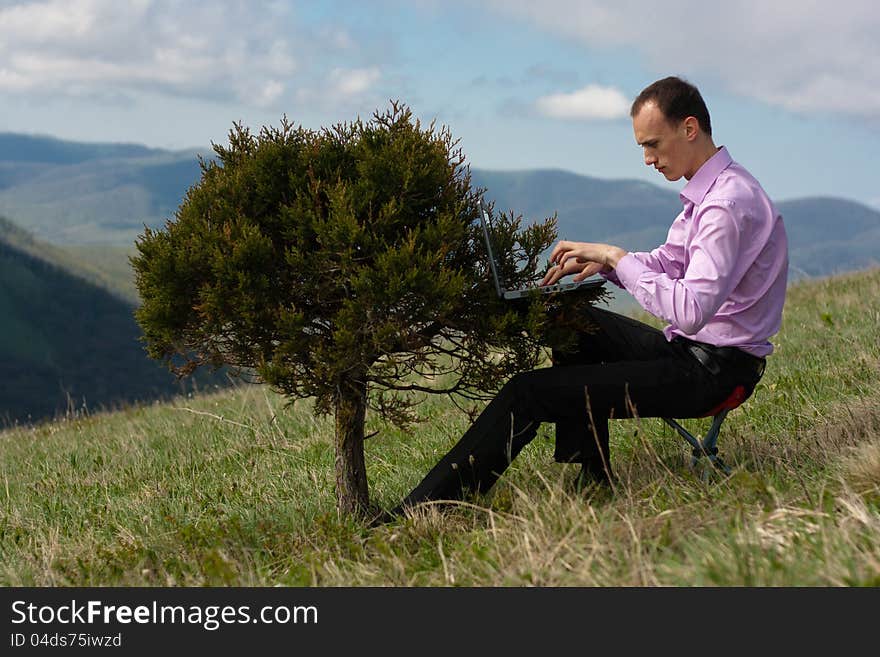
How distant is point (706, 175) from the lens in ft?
14.3

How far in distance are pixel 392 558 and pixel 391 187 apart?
5.79 feet

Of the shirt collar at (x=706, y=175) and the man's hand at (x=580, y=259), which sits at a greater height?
the shirt collar at (x=706, y=175)

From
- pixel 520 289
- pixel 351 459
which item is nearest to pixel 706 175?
pixel 520 289

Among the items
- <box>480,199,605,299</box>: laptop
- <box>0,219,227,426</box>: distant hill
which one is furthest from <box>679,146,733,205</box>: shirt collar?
<box>0,219,227,426</box>: distant hill

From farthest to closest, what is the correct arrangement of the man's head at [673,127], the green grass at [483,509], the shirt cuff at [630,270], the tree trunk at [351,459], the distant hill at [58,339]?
the distant hill at [58,339] → the tree trunk at [351,459] → the man's head at [673,127] → the shirt cuff at [630,270] → the green grass at [483,509]

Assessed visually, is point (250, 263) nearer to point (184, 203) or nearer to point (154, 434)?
point (184, 203)

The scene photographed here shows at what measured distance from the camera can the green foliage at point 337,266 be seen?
425 cm

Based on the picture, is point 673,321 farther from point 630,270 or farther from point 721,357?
point 721,357

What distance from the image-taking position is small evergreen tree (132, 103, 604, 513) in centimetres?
425

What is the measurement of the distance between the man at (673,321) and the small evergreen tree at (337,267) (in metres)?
0.28

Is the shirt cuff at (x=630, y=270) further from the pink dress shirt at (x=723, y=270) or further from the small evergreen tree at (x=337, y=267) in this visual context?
the small evergreen tree at (x=337, y=267)

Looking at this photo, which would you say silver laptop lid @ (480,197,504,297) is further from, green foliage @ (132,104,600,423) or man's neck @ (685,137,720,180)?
man's neck @ (685,137,720,180)

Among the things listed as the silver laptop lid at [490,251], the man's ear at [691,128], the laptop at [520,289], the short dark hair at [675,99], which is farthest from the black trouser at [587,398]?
the short dark hair at [675,99]
